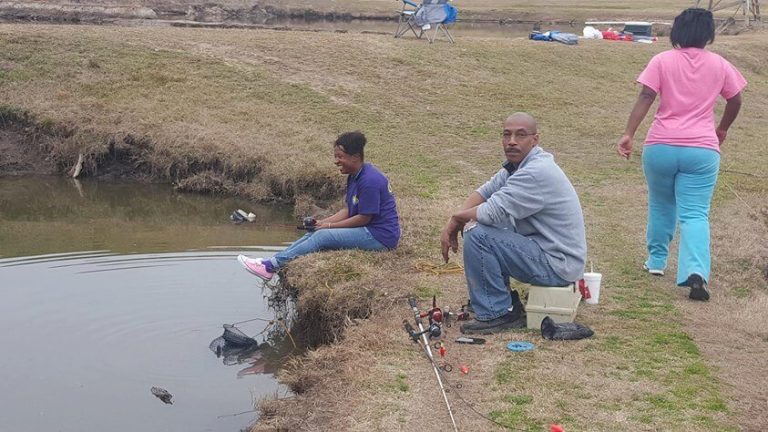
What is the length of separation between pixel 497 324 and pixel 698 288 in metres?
1.64

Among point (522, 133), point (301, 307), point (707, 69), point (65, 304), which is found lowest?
point (65, 304)

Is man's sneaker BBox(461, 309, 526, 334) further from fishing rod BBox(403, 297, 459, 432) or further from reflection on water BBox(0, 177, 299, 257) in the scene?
reflection on water BBox(0, 177, 299, 257)

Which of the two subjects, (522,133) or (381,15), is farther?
(381,15)

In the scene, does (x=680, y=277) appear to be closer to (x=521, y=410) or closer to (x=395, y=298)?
(x=395, y=298)

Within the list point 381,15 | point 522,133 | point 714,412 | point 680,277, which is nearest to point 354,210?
point 522,133

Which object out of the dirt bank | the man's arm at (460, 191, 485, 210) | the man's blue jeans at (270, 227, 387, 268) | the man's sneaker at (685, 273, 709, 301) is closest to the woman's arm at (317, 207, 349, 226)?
the man's blue jeans at (270, 227, 387, 268)

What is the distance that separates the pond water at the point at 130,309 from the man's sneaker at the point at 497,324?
1.42 metres

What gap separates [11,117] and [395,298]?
884 centimetres

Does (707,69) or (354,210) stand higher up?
(707,69)

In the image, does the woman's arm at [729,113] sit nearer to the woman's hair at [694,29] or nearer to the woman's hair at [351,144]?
the woman's hair at [694,29]

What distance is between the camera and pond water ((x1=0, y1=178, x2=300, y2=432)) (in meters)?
6.17

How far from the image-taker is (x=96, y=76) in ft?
47.8

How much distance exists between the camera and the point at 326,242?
761cm

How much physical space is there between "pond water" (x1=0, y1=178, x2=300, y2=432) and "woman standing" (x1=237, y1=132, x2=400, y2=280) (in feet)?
1.77
